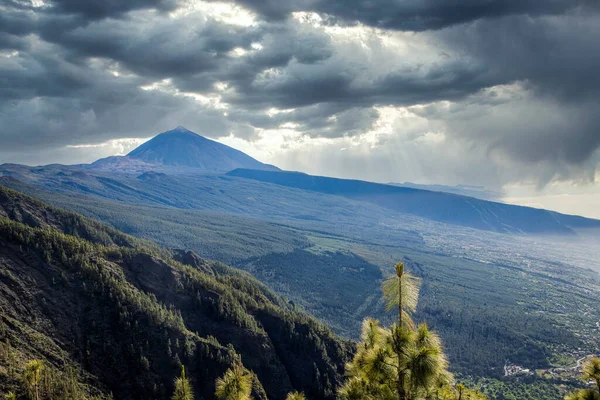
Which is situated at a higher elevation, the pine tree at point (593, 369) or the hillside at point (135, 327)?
the pine tree at point (593, 369)

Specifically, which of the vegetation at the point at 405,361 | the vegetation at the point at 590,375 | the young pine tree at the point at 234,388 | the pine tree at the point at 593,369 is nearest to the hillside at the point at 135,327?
the young pine tree at the point at 234,388

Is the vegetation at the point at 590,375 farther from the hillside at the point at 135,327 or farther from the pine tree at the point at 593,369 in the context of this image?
the hillside at the point at 135,327

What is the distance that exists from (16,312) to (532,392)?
216m

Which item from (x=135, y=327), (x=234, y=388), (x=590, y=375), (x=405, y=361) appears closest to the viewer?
(x=590, y=375)

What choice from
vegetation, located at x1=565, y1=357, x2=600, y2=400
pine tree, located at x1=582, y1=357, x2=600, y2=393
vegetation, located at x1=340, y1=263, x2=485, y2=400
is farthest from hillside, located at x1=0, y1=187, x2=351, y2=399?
pine tree, located at x1=582, y1=357, x2=600, y2=393

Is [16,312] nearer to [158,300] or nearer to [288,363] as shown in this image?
[158,300]

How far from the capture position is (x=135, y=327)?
111 meters

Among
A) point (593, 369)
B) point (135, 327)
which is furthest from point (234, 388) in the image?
point (135, 327)

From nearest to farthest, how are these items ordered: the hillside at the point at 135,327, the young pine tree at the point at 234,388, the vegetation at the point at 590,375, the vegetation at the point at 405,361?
1. the vegetation at the point at 590,375
2. the vegetation at the point at 405,361
3. the young pine tree at the point at 234,388
4. the hillside at the point at 135,327

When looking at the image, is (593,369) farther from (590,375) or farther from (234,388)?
(234,388)

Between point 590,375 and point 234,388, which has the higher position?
point 590,375

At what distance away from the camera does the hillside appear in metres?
97.3

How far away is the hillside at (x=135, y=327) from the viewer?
3831 inches

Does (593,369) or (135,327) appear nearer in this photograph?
(593,369)
